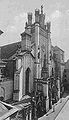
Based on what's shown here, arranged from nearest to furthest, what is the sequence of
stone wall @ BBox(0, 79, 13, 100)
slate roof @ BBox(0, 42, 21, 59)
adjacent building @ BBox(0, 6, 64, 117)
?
stone wall @ BBox(0, 79, 13, 100)
adjacent building @ BBox(0, 6, 64, 117)
slate roof @ BBox(0, 42, 21, 59)

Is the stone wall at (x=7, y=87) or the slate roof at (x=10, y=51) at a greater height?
the slate roof at (x=10, y=51)

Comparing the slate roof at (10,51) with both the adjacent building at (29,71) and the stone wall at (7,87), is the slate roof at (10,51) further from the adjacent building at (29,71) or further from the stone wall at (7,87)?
the stone wall at (7,87)

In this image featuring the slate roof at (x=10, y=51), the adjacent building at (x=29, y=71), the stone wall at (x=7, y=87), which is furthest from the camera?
the slate roof at (x=10, y=51)

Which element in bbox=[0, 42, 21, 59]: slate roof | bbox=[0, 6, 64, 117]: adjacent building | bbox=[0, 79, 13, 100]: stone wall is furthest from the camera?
bbox=[0, 42, 21, 59]: slate roof

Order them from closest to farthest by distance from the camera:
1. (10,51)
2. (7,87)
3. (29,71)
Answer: (7,87)
(29,71)
(10,51)

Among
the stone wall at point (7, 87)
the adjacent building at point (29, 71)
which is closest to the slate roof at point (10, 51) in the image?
the adjacent building at point (29, 71)

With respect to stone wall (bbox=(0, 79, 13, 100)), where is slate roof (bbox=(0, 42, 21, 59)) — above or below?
above

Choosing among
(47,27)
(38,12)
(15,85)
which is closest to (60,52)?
(47,27)

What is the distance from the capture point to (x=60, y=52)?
137 ft

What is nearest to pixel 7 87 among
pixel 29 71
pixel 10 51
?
pixel 29 71

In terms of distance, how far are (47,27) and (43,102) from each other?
1558cm

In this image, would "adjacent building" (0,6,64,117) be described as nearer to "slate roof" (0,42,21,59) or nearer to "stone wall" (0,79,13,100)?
"stone wall" (0,79,13,100)

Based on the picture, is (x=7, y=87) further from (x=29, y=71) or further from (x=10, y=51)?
(x=10, y=51)

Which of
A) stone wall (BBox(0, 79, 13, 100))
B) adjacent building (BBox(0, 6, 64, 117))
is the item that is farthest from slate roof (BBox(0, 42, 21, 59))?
stone wall (BBox(0, 79, 13, 100))
